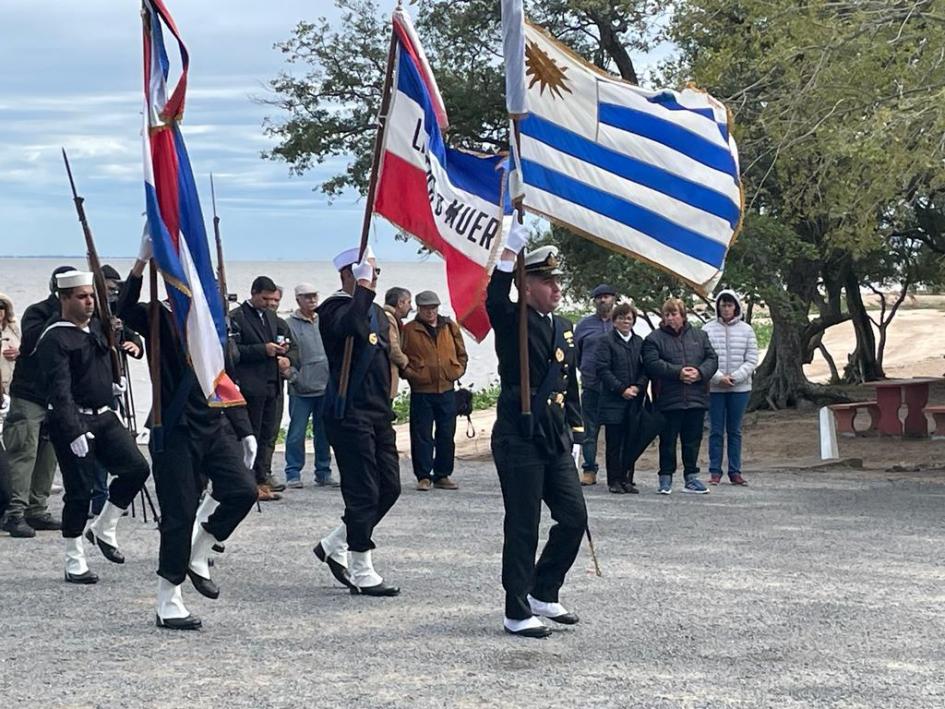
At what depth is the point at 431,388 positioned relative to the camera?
50.0 feet

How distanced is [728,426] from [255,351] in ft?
15.5

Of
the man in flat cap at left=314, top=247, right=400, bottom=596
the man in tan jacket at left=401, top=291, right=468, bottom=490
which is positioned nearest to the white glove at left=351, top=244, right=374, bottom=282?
the man in flat cap at left=314, top=247, right=400, bottom=596

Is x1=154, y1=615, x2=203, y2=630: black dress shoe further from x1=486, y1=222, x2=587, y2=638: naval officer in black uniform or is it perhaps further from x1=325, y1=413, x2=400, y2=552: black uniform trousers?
x1=486, y1=222, x2=587, y2=638: naval officer in black uniform

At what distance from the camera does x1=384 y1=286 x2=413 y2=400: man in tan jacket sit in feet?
48.0

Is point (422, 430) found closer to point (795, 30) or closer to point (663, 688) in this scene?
point (795, 30)

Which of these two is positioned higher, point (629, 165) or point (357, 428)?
point (629, 165)

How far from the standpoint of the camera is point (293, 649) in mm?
7703

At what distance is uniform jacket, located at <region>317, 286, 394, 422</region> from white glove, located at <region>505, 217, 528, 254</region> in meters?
1.25

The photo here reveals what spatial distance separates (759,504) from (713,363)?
1578mm

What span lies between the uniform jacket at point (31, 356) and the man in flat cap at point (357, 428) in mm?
2603

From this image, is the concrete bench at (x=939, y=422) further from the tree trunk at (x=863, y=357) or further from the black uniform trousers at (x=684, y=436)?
the tree trunk at (x=863, y=357)

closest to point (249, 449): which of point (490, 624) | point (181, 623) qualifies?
point (181, 623)

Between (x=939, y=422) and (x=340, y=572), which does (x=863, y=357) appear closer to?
(x=939, y=422)

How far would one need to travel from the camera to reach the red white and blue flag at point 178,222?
8.14m
